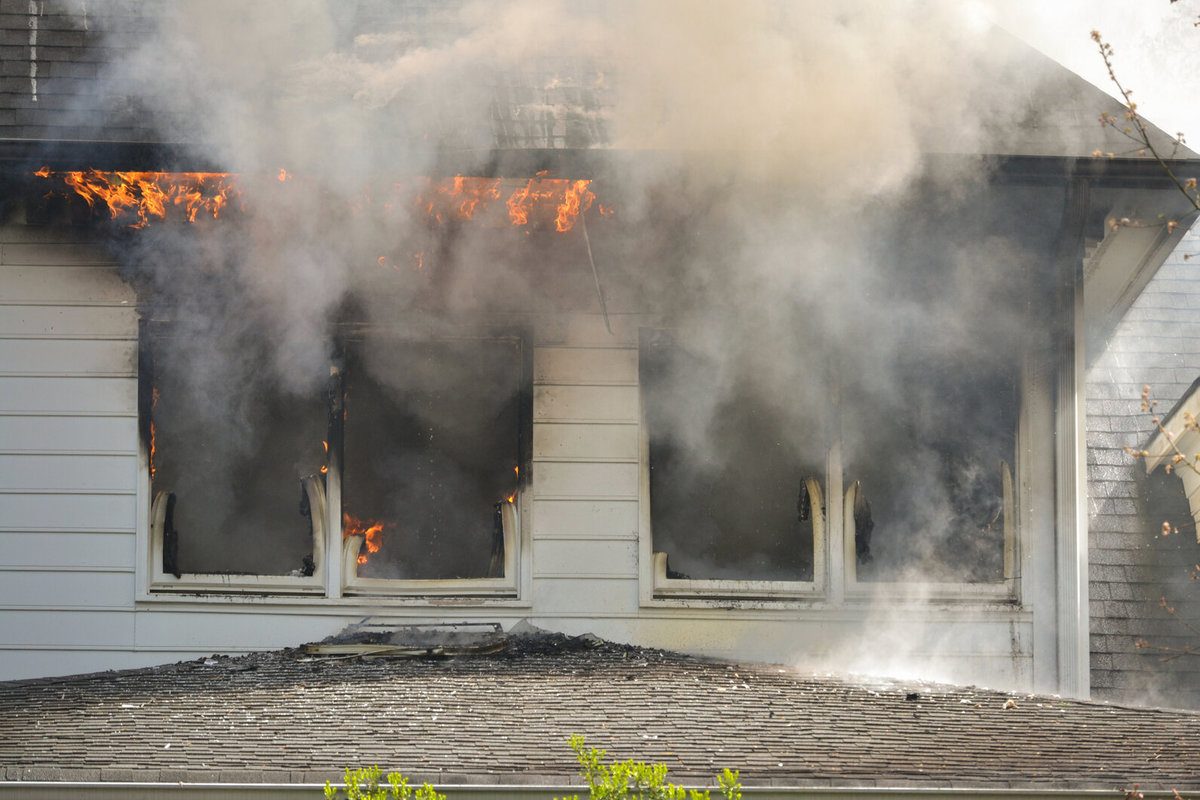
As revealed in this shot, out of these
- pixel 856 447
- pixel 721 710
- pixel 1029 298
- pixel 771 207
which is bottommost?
pixel 721 710

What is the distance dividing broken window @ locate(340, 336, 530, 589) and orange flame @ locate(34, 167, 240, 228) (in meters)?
1.27

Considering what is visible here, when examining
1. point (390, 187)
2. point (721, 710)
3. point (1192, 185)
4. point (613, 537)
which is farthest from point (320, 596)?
point (1192, 185)

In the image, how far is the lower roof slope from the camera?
16.6 feet

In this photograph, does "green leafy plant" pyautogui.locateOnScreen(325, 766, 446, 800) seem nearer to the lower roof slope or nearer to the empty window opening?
the lower roof slope

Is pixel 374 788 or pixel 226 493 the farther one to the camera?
pixel 226 493

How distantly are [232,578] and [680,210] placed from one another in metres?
3.75

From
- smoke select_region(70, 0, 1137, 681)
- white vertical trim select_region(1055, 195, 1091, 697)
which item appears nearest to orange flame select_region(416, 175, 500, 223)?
smoke select_region(70, 0, 1137, 681)

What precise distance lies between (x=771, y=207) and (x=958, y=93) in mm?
1386

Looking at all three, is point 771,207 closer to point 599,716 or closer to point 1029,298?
point 1029,298

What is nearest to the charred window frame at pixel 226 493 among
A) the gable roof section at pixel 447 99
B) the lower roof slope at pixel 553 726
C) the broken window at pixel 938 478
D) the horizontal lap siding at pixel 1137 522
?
the lower roof slope at pixel 553 726

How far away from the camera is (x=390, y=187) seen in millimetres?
8047

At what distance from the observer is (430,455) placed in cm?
846

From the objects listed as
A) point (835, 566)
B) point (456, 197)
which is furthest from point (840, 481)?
point (456, 197)

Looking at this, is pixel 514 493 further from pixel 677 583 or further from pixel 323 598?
pixel 323 598
